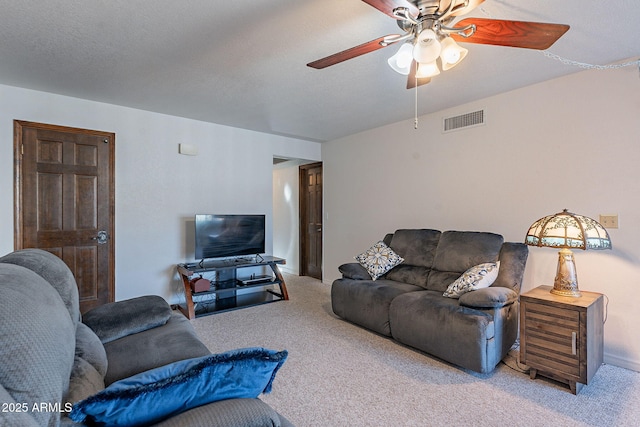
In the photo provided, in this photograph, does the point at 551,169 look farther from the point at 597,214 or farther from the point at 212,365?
the point at 212,365

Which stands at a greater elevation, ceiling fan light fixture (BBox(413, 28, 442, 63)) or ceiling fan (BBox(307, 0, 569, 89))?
ceiling fan (BBox(307, 0, 569, 89))

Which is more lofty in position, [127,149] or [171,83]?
[171,83]

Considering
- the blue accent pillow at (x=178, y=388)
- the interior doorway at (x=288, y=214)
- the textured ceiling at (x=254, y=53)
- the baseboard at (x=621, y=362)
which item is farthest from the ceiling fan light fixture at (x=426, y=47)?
the interior doorway at (x=288, y=214)

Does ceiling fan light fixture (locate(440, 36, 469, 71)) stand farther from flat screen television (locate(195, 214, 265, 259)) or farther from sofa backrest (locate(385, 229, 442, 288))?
flat screen television (locate(195, 214, 265, 259))

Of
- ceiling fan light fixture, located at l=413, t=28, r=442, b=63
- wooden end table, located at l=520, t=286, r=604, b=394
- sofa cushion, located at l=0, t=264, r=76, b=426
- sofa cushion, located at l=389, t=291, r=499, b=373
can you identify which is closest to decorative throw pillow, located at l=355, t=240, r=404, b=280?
sofa cushion, located at l=389, t=291, r=499, b=373

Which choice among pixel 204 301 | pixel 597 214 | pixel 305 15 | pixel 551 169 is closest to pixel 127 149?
pixel 204 301

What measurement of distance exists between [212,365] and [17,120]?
3760mm

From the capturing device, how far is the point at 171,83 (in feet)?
9.78

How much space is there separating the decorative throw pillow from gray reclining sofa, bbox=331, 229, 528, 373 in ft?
0.23

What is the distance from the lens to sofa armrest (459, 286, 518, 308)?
7.81 ft

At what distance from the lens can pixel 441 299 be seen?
107 inches

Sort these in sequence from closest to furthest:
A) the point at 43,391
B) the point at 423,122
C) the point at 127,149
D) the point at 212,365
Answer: the point at 43,391 → the point at 212,365 → the point at 127,149 → the point at 423,122

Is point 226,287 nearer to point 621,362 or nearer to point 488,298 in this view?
point 488,298

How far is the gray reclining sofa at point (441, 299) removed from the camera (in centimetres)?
237
